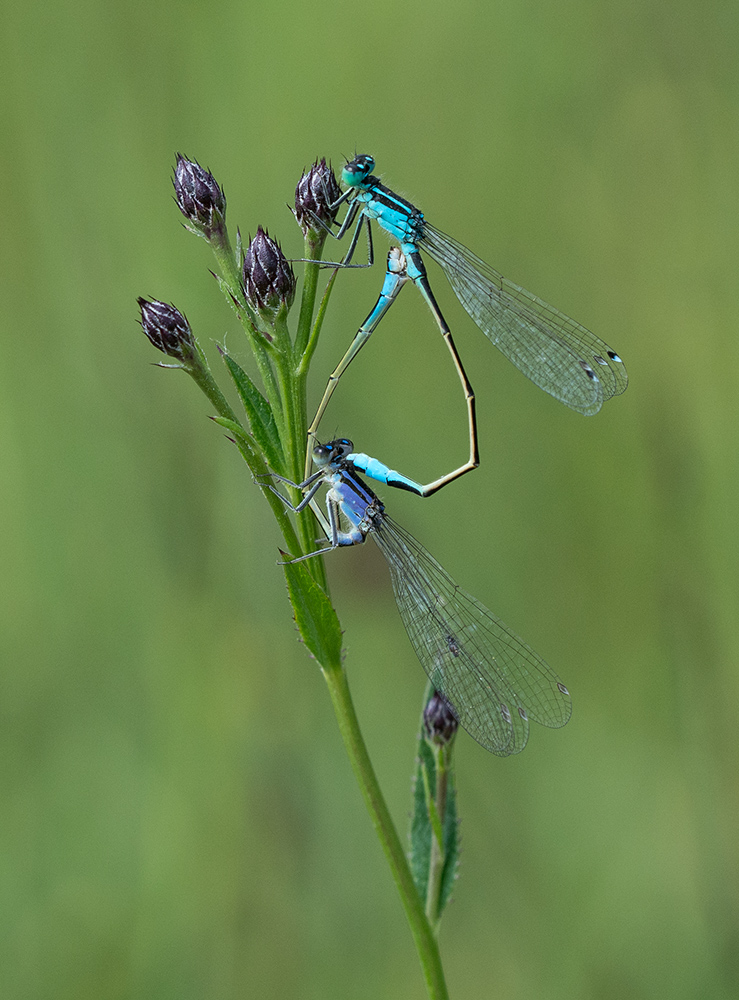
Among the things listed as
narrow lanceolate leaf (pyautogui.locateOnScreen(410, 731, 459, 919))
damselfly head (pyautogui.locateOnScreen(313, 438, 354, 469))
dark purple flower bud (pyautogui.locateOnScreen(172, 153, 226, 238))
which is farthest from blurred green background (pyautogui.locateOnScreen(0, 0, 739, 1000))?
dark purple flower bud (pyautogui.locateOnScreen(172, 153, 226, 238))

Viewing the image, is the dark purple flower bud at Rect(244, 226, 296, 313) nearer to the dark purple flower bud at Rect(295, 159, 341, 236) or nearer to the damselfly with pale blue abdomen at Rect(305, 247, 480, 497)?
the dark purple flower bud at Rect(295, 159, 341, 236)

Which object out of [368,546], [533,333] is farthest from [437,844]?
[533,333]

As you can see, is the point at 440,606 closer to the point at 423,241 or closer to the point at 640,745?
the point at 423,241

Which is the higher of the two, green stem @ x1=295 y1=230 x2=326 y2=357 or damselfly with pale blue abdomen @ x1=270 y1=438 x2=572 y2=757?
green stem @ x1=295 y1=230 x2=326 y2=357

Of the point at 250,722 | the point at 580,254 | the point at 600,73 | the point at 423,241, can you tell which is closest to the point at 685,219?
the point at 580,254

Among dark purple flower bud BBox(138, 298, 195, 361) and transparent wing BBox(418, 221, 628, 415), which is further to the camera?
transparent wing BBox(418, 221, 628, 415)
